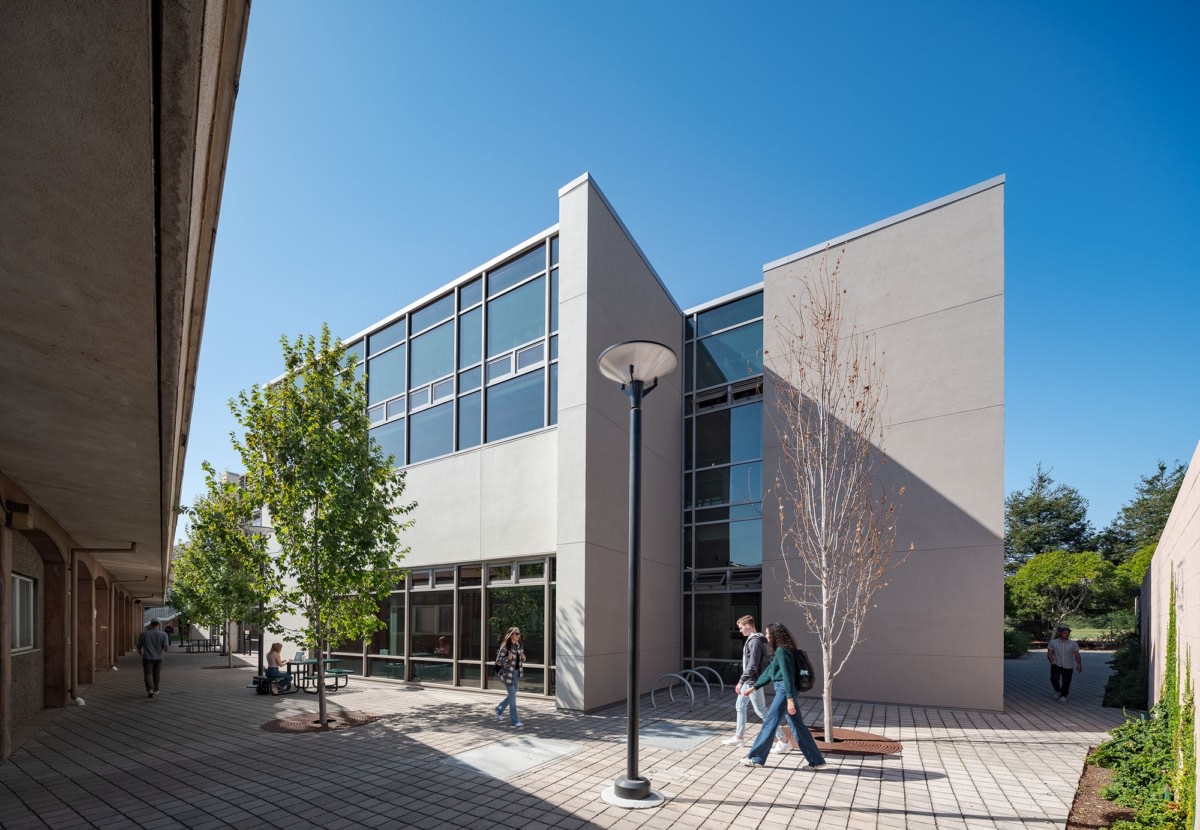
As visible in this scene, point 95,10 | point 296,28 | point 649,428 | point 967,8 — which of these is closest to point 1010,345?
point 967,8

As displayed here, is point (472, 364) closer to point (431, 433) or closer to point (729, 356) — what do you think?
point (431, 433)

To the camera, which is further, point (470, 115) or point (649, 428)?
point (649, 428)

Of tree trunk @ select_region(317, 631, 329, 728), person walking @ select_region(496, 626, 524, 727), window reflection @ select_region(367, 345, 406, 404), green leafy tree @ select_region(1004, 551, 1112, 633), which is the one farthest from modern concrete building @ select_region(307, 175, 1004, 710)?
green leafy tree @ select_region(1004, 551, 1112, 633)

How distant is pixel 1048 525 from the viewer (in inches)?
1929

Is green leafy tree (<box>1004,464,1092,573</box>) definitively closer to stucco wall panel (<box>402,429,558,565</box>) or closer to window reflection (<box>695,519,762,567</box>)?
window reflection (<box>695,519,762,567</box>)

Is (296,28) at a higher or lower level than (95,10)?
higher

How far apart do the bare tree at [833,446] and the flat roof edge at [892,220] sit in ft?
1.38

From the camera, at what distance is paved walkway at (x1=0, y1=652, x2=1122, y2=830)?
6414 mm

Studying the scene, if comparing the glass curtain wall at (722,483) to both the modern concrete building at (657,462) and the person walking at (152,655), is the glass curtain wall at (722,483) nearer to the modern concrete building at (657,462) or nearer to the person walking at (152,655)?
the modern concrete building at (657,462)

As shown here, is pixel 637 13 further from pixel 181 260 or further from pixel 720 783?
pixel 720 783

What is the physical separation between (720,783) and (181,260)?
7114 millimetres

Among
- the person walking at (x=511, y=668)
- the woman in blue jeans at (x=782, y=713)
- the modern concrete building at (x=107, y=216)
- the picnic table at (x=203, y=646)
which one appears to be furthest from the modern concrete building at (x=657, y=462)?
the picnic table at (x=203, y=646)

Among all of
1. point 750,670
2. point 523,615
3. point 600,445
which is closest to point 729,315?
point 600,445

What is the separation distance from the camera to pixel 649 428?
14.6 m
